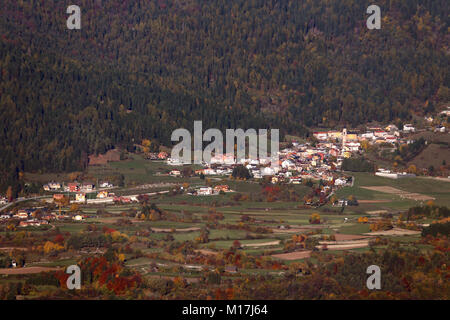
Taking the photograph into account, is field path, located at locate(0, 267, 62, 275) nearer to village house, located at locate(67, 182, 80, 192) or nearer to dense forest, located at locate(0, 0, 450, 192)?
village house, located at locate(67, 182, 80, 192)

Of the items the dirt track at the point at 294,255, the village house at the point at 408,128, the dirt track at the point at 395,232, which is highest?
the village house at the point at 408,128

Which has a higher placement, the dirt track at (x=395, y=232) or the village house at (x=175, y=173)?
the village house at (x=175, y=173)

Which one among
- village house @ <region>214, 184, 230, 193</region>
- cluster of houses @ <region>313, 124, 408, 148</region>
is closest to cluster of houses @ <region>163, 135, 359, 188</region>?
cluster of houses @ <region>313, 124, 408, 148</region>

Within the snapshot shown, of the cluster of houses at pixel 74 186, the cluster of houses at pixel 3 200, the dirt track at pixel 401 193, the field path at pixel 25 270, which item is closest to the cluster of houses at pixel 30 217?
the cluster of houses at pixel 3 200

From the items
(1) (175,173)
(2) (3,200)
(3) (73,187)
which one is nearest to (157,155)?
(1) (175,173)

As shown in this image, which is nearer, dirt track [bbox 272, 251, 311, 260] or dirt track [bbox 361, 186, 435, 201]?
dirt track [bbox 272, 251, 311, 260]

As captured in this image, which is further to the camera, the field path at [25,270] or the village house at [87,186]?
the village house at [87,186]

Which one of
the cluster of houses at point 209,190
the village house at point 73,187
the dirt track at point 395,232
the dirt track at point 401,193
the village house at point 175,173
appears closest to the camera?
the dirt track at point 395,232

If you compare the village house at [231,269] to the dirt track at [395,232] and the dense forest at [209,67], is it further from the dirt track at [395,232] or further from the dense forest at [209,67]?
the dense forest at [209,67]

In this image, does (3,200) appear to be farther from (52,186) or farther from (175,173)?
(175,173)
